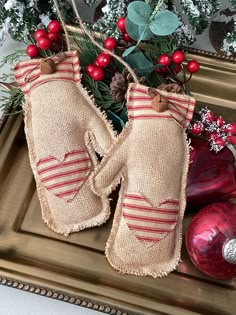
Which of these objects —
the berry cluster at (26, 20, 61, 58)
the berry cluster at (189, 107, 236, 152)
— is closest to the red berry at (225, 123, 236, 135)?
the berry cluster at (189, 107, 236, 152)

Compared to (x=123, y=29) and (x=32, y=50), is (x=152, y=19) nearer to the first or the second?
(x=123, y=29)

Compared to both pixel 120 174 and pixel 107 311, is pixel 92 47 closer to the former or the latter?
pixel 120 174

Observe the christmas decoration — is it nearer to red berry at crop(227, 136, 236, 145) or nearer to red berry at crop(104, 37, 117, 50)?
red berry at crop(227, 136, 236, 145)

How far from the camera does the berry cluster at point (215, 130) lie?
69cm

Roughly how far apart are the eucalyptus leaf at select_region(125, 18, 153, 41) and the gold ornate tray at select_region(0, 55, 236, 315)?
0.72 feet

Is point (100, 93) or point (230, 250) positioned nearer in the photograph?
point (230, 250)

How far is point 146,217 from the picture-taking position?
24.9 inches

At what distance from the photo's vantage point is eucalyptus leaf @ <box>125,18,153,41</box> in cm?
68

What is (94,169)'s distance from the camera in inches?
25.8

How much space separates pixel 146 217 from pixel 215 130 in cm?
15

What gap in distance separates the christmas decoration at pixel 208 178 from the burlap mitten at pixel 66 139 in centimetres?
11

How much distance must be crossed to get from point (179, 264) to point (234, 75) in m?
0.29

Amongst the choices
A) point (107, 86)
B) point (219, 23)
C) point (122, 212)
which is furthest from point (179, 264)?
point (219, 23)

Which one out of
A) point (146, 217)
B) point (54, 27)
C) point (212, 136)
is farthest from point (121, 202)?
point (54, 27)
